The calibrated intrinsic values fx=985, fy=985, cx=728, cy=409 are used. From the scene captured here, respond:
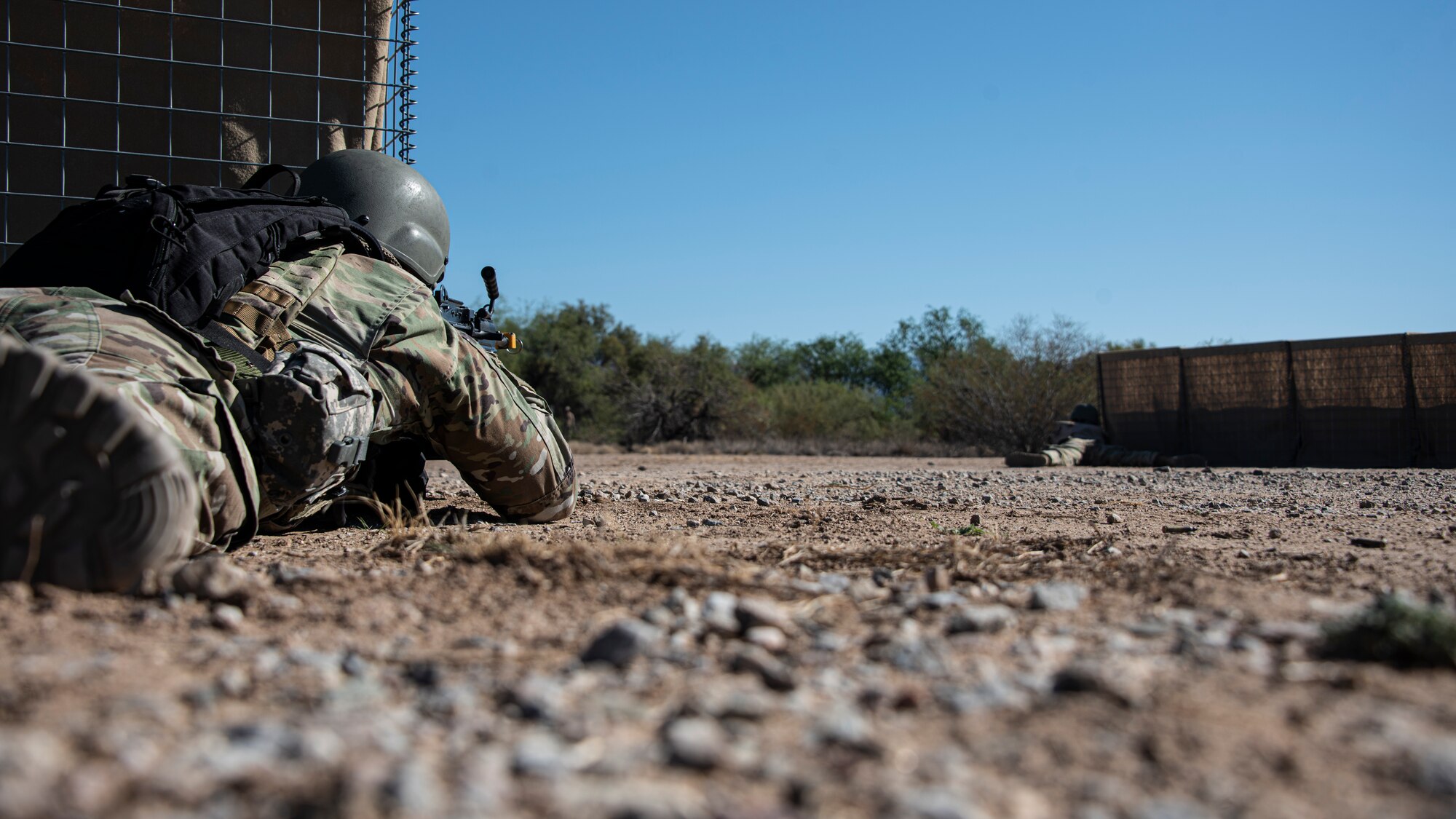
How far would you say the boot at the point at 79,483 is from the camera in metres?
1.78

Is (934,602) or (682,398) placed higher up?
(682,398)

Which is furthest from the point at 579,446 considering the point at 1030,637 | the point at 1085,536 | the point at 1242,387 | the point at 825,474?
the point at 1030,637

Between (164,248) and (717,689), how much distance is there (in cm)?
226

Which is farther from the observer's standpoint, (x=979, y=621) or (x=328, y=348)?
(x=328, y=348)

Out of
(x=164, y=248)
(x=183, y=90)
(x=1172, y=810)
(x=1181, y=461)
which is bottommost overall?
(x=1172, y=810)

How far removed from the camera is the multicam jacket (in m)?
3.14

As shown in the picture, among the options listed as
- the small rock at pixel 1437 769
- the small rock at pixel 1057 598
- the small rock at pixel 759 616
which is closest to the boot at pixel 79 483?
the small rock at pixel 759 616

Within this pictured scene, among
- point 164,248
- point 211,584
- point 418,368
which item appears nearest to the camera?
point 211,584

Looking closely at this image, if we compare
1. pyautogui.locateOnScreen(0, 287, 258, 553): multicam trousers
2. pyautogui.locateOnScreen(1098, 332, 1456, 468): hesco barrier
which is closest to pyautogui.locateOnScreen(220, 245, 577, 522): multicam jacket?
pyautogui.locateOnScreen(0, 287, 258, 553): multicam trousers

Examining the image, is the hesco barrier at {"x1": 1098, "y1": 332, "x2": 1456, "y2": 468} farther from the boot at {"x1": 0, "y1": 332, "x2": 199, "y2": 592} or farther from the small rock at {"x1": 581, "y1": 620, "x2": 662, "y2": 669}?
the boot at {"x1": 0, "y1": 332, "x2": 199, "y2": 592}

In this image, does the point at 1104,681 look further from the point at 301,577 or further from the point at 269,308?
the point at 269,308

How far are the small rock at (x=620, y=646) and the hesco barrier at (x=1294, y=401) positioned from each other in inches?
443

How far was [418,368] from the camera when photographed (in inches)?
Result: 134

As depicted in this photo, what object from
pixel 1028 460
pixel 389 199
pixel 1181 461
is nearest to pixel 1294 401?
pixel 1181 461
